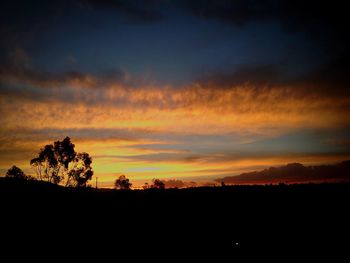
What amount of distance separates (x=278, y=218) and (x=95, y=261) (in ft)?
46.8

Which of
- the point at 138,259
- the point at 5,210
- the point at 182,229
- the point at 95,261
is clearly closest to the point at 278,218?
the point at 182,229

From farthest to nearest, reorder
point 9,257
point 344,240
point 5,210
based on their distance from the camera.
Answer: point 5,210 → point 344,240 → point 9,257

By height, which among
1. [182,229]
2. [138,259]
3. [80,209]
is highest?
[80,209]

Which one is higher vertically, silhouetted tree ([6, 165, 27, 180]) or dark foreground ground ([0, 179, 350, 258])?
silhouetted tree ([6, 165, 27, 180])

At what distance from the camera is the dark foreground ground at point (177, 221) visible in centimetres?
1792

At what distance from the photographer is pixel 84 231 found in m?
Answer: 18.8

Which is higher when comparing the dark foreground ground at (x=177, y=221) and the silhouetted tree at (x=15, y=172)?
the silhouetted tree at (x=15, y=172)

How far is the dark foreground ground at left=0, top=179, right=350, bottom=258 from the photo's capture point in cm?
1792

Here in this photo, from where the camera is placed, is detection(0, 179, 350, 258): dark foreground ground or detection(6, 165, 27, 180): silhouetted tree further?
detection(6, 165, 27, 180): silhouetted tree

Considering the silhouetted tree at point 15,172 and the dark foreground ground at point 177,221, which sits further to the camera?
the silhouetted tree at point 15,172

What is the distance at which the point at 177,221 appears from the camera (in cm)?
2105

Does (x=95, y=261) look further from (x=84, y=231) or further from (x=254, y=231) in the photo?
(x=254, y=231)

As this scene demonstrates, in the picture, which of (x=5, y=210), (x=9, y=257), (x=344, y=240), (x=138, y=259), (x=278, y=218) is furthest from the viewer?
(x=278, y=218)

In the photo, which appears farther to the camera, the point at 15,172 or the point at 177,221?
the point at 15,172
